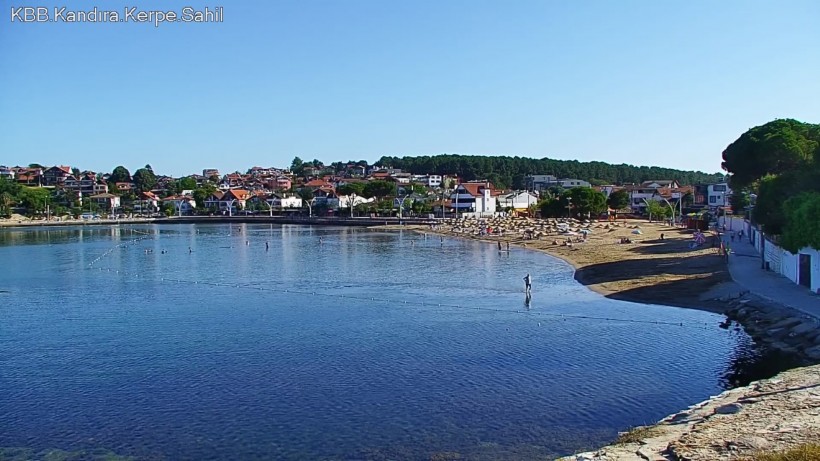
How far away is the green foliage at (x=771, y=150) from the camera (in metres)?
36.6

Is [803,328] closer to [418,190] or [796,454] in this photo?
[796,454]

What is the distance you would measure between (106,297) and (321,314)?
11.9 m

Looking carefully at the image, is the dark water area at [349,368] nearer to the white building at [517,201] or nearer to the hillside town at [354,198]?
the hillside town at [354,198]

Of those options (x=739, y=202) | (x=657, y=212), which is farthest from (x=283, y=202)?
(x=739, y=202)

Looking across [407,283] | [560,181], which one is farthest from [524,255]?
[560,181]

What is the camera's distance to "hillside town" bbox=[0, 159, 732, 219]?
100m

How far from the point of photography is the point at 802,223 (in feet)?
76.1

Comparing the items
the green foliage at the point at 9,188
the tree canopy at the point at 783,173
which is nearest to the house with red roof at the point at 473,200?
the tree canopy at the point at 783,173

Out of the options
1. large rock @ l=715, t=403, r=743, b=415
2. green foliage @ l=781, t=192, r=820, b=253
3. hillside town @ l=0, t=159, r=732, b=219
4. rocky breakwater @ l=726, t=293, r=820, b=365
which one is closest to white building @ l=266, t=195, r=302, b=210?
hillside town @ l=0, t=159, r=732, b=219

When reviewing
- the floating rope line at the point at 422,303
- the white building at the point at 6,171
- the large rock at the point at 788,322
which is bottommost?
the floating rope line at the point at 422,303

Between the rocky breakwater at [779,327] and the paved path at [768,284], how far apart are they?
37cm

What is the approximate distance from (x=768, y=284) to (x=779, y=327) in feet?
24.8

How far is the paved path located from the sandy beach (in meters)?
0.74

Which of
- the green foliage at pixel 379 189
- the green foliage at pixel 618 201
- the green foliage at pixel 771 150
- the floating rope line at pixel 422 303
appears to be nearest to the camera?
the floating rope line at pixel 422 303
